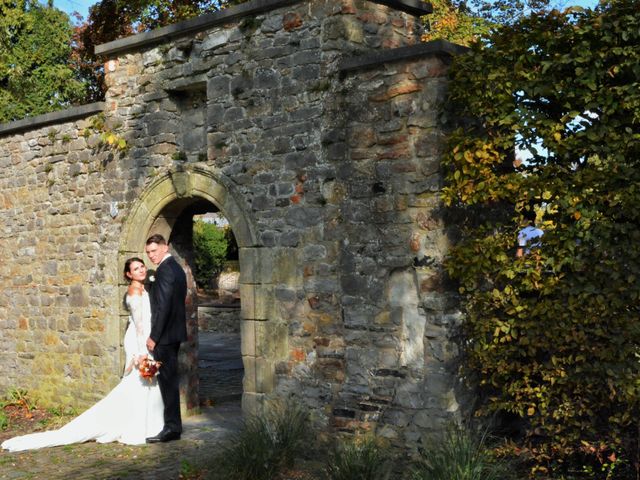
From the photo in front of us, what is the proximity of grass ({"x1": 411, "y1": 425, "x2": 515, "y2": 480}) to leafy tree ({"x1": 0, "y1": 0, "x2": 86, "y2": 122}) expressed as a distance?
11.5m

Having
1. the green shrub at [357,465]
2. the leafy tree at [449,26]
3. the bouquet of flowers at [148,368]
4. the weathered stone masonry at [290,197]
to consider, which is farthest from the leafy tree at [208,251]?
the green shrub at [357,465]

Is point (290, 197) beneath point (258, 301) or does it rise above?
above

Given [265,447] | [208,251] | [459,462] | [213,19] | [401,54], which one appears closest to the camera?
[459,462]

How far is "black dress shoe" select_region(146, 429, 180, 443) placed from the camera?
27.0 feet

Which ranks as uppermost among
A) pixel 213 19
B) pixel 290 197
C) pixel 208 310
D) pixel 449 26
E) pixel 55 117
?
pixel 449 26

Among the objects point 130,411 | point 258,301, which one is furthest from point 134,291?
point 258,301

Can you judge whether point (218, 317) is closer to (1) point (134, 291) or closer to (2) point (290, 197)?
(1) point (134, 291)

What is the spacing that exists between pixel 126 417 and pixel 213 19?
3.87 m

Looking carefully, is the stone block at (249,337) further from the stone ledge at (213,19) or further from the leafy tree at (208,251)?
the leafy tree at (208,251)

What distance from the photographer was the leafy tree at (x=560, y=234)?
5594mm

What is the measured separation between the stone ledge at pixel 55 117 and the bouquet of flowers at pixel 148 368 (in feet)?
9.88

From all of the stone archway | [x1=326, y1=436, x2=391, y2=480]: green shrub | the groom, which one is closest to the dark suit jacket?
the groom

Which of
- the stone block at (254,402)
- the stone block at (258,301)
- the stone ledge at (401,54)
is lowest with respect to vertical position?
the stone block at (254,402)

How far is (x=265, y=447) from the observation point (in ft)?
21.4
